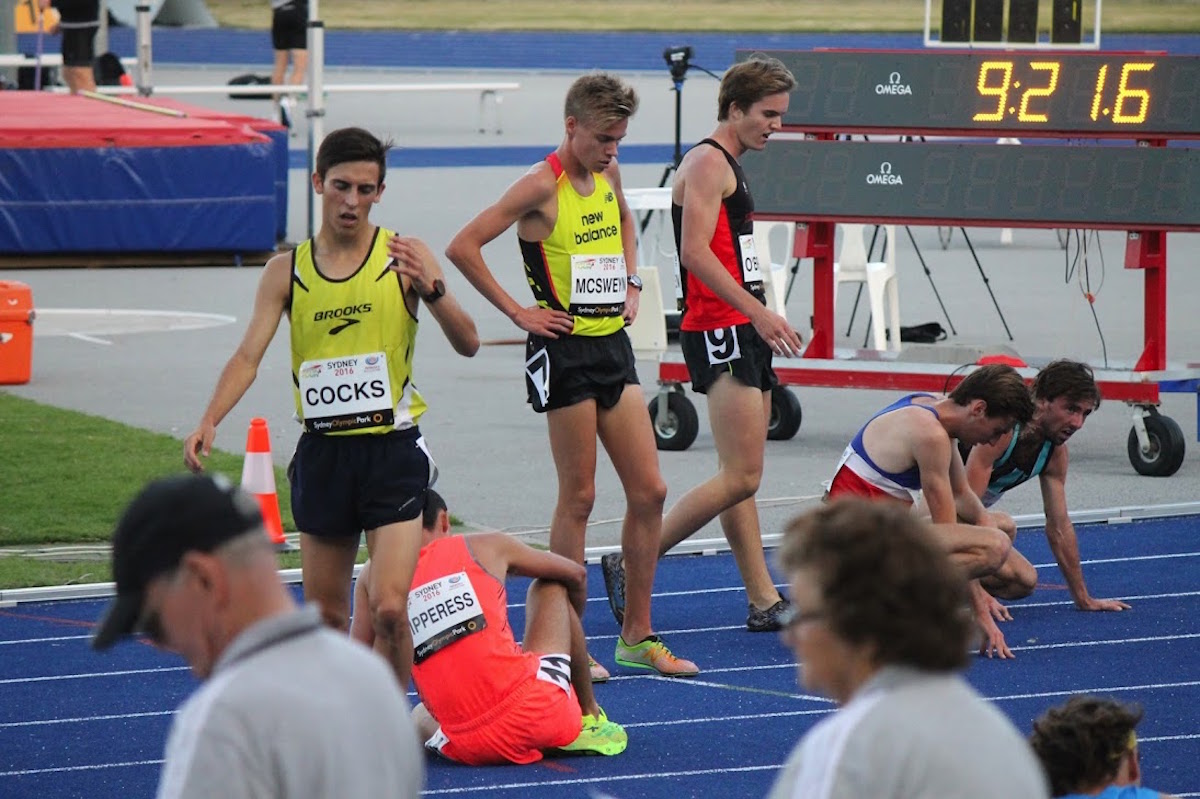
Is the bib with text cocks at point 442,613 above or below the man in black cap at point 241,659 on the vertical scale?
below

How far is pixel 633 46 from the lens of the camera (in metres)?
53.9

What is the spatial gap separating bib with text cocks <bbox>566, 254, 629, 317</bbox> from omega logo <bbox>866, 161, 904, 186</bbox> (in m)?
4.80

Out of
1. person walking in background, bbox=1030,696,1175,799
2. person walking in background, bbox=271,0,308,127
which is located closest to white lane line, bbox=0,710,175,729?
person walking in background, bbox=1030,696,1175,799

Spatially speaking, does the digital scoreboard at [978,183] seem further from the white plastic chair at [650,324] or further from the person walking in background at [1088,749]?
the person walking in background at [1088,749]


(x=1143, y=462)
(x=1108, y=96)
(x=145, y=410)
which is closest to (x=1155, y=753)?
(x=1143, y=462)

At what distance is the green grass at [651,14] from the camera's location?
181 feet

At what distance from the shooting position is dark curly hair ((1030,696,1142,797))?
3844 mm

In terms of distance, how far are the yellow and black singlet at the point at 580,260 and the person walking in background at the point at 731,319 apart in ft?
1.48

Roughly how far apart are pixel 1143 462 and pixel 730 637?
13.0 feet

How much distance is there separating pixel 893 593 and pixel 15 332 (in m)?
11.6

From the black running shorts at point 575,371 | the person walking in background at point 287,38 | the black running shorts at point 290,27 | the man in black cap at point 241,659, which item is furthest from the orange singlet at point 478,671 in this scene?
the black running shorts at point 290,27

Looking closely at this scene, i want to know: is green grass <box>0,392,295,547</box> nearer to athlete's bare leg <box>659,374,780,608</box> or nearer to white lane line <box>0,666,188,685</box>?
white lane line <box>0,666,188,685</box>

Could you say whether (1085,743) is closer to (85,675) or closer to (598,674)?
(598,674)

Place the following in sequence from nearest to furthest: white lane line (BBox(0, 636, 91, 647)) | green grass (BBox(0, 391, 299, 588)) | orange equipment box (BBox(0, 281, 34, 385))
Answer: white lane line (BBox(0, 636, 91, 647)), green grass (BBox(0, 391, 299, 588)), orange equipment box (BBox(0, 281, 34, 385))
